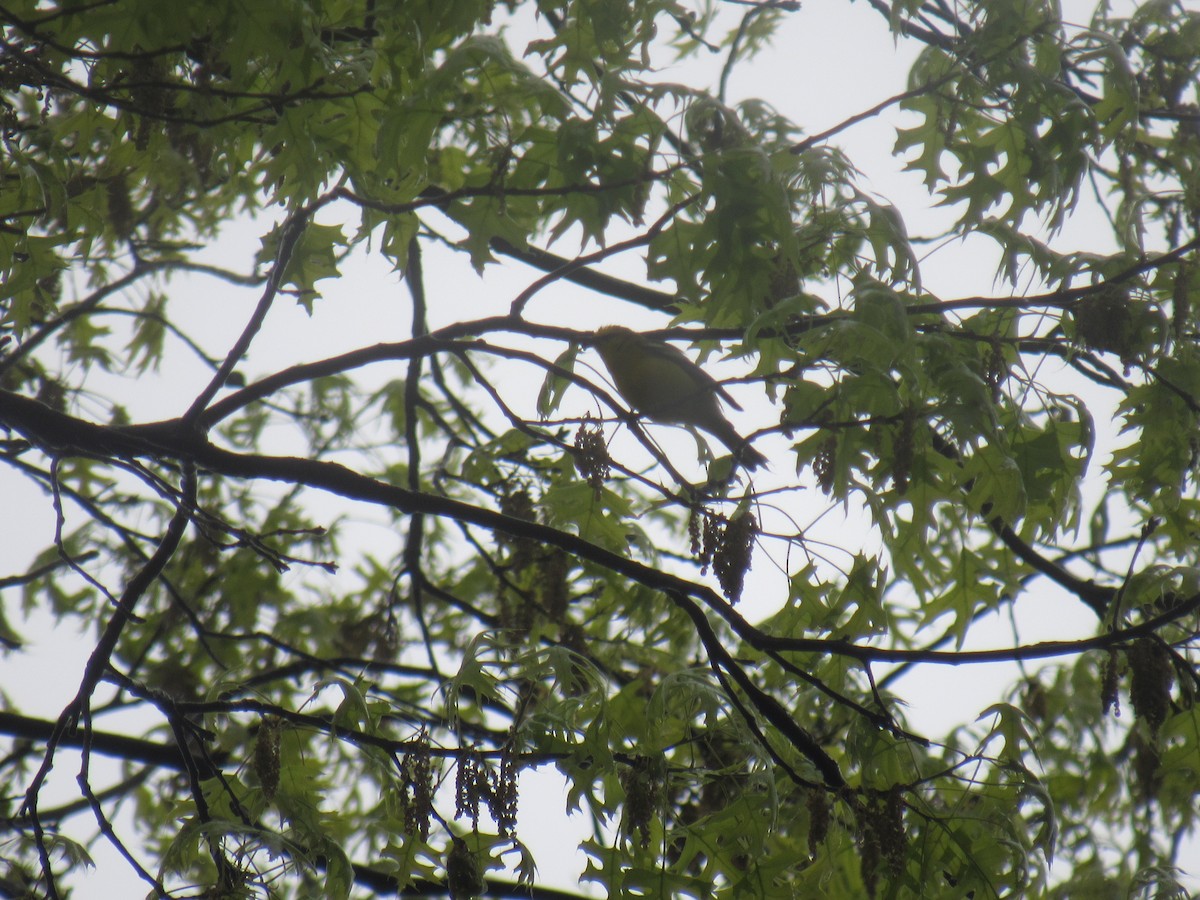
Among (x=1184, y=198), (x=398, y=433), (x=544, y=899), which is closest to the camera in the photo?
(x=1184, y=198)

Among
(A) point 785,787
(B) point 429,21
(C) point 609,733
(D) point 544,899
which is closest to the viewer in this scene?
(B) point 429,21

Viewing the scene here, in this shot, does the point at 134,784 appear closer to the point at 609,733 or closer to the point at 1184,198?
the point at 609,733

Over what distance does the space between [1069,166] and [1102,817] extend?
3956 millimetres

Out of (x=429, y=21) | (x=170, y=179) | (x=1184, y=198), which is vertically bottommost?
(x=429, y=21)

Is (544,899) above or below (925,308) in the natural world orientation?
below

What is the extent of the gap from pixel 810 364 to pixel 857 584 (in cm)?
78

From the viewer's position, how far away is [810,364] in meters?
2.75

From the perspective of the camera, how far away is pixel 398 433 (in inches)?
302

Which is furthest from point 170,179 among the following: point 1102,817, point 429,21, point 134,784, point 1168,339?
point 1102,817

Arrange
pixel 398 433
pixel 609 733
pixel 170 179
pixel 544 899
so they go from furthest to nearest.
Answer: pixel 398 433 → pixel 170 179 → pixel 544 899 → pixel 609 733

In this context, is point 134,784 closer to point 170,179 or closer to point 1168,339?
point 170,179

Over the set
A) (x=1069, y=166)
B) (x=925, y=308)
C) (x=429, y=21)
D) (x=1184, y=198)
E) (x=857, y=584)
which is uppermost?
(x=1184, y=198)

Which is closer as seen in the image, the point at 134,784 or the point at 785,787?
the point at 785,787

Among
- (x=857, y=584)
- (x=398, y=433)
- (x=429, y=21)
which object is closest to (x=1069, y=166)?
(x=857, y=584)
